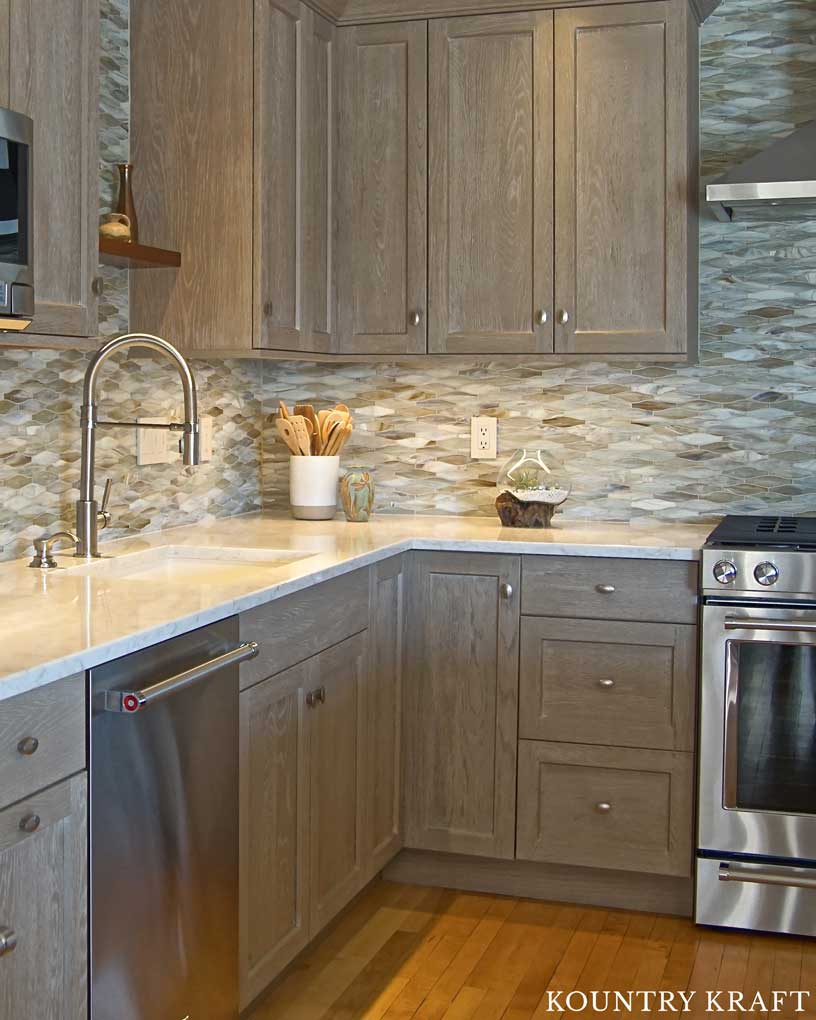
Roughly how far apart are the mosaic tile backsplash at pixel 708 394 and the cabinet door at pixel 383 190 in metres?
0.26

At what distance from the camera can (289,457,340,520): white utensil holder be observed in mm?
3562

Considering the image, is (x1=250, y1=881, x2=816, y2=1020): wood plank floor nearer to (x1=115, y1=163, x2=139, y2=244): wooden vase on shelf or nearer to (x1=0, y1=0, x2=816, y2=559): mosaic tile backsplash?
(x1=0, y1=0, x2=816, y2=559): mosaic tile backsplash

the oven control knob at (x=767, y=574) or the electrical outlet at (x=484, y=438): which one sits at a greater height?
the electrical outlet at (x=484, y=438)

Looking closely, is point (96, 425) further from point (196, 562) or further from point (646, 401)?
point (646, 401)

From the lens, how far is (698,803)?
308 cm

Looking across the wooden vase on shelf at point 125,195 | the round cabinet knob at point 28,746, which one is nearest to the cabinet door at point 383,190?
the wooden vase on shelf at point 125,195

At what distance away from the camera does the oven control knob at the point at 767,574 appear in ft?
9.60

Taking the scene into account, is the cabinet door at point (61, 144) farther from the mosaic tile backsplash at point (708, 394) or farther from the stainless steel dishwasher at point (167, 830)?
the mosaic tile backsplash at point (708, 394)

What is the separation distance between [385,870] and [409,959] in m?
0.52

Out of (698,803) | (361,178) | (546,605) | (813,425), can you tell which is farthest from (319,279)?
(698,803)

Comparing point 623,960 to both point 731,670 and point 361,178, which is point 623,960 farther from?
point 361,178

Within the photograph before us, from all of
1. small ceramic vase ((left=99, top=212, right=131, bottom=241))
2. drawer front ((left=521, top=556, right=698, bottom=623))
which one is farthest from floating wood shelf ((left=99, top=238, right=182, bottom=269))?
drawer front ((left=521, top=556, right=698, bottom=623))

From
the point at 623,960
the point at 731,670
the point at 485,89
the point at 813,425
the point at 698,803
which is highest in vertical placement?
the point at 485,89

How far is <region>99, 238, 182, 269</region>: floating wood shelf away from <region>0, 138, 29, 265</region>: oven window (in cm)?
68
